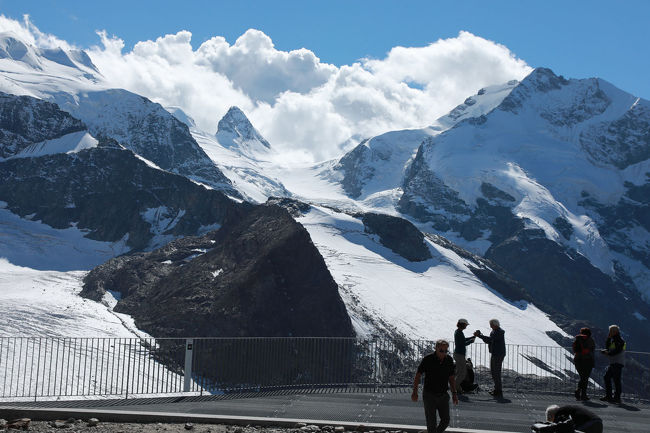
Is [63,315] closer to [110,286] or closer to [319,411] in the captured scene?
[110,286]

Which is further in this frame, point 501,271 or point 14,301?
point 501,271

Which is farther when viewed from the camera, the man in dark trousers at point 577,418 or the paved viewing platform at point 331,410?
the paved viewing platform at point 331,410

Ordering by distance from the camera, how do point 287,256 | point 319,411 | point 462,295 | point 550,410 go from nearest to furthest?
1. point 550,410
2. point 319,411
3. point 287,256
4. point 462,295

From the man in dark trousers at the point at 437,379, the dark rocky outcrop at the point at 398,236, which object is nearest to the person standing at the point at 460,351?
the man in dark trousers at the point at 437,379

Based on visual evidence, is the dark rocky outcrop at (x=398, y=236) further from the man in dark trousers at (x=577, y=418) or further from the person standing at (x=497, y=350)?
the man in dark trousers at (x=577, y=418)

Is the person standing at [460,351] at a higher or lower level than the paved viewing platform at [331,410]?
higher

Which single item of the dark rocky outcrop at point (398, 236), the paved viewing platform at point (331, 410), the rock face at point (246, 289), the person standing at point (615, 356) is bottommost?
the paved viewing platform at point (331, 410)

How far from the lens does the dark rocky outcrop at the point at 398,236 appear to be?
147125 millimetres

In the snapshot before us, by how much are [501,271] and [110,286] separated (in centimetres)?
9737

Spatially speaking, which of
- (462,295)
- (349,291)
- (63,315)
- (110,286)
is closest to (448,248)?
(462,295)

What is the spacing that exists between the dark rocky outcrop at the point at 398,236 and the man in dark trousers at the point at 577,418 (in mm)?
130065

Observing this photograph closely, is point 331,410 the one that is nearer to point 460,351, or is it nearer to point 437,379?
point 460,351

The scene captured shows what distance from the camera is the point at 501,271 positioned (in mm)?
178625

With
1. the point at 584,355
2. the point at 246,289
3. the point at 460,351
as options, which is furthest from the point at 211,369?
the point at 584,355
